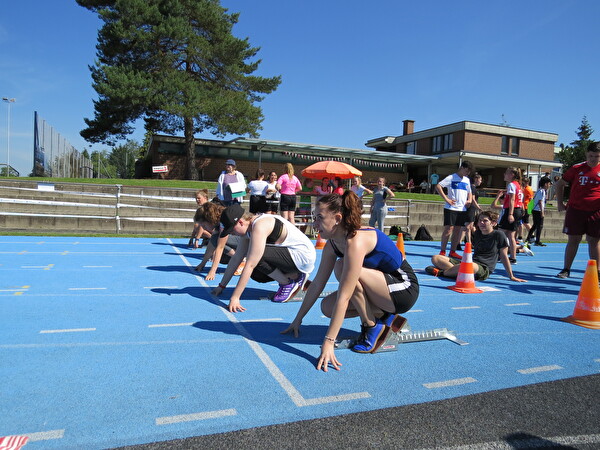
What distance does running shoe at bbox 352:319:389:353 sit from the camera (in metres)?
3.57

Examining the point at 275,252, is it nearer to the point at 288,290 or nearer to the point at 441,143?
the point at 288,290

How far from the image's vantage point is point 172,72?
75.1 ft

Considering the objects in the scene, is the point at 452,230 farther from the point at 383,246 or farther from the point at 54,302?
the point at 54,302

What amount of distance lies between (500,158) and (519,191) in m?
30.7

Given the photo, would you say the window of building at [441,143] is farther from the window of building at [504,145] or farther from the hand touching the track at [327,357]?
the hand touching the track at [327,357]

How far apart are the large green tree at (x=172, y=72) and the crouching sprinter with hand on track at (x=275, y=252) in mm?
18668

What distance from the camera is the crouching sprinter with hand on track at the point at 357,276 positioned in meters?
3.04

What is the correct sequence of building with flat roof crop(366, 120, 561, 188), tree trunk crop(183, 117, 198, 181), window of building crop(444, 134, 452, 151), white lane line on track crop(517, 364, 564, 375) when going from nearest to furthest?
white lane line on track crop(517, 364, 564, 375) < tree trunk crop(183, 117, 198, 181) < building with flat roof crop(366, 120, 561, 188) < window of building crop(444, 134, 452, 151)

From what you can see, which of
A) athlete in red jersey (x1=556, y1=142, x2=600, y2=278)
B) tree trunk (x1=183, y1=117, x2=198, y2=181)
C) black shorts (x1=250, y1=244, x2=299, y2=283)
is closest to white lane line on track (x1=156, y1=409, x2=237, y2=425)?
black shorts (x1=250, y1=244, x2=299, y2=283)

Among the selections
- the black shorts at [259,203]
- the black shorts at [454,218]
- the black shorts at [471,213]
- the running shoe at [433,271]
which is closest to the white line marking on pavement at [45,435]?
the running shoe at [433,271]

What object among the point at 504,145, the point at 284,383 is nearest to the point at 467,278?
the point at 284,383

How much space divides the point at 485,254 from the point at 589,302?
8.74 feet

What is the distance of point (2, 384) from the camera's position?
2770 mm

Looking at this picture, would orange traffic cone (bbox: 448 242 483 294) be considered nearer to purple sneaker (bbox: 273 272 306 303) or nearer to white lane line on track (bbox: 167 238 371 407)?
purple sneaker (bbox: 273 272 306 303)
